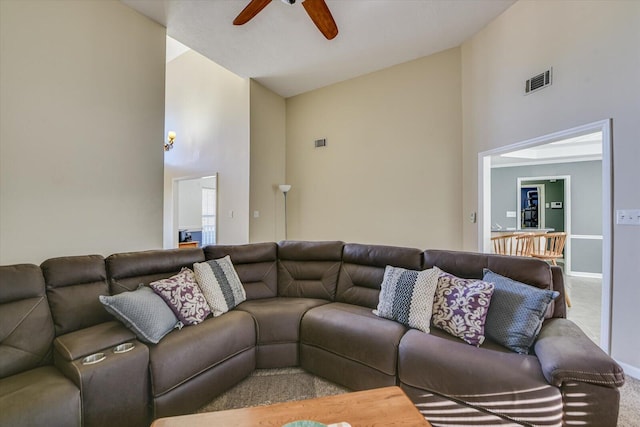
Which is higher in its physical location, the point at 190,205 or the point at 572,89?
the point at 572,89

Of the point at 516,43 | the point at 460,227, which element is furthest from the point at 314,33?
the point at 460,227

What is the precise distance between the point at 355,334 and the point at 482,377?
0.78 metres

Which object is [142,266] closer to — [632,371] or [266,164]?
[266,164]

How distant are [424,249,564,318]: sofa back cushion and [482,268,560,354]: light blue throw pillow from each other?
0.11 m

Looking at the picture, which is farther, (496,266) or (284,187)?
(284,187)

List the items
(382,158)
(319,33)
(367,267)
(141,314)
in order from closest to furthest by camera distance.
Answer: (141,314), (367,267), (319,33), (382,158)

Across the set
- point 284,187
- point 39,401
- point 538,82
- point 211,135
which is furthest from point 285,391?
point 211,135

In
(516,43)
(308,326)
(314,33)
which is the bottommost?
(308,326)

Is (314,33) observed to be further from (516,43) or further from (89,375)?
(89,375)

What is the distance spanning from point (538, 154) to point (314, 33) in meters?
5.25

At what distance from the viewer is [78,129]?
2.49 metres

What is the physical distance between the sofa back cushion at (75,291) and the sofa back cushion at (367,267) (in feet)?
6.06

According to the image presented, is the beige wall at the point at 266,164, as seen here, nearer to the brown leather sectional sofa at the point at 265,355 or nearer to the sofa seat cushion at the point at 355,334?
the brown leather sectional sofa at the point at 265,355

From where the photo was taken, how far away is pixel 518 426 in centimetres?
134
